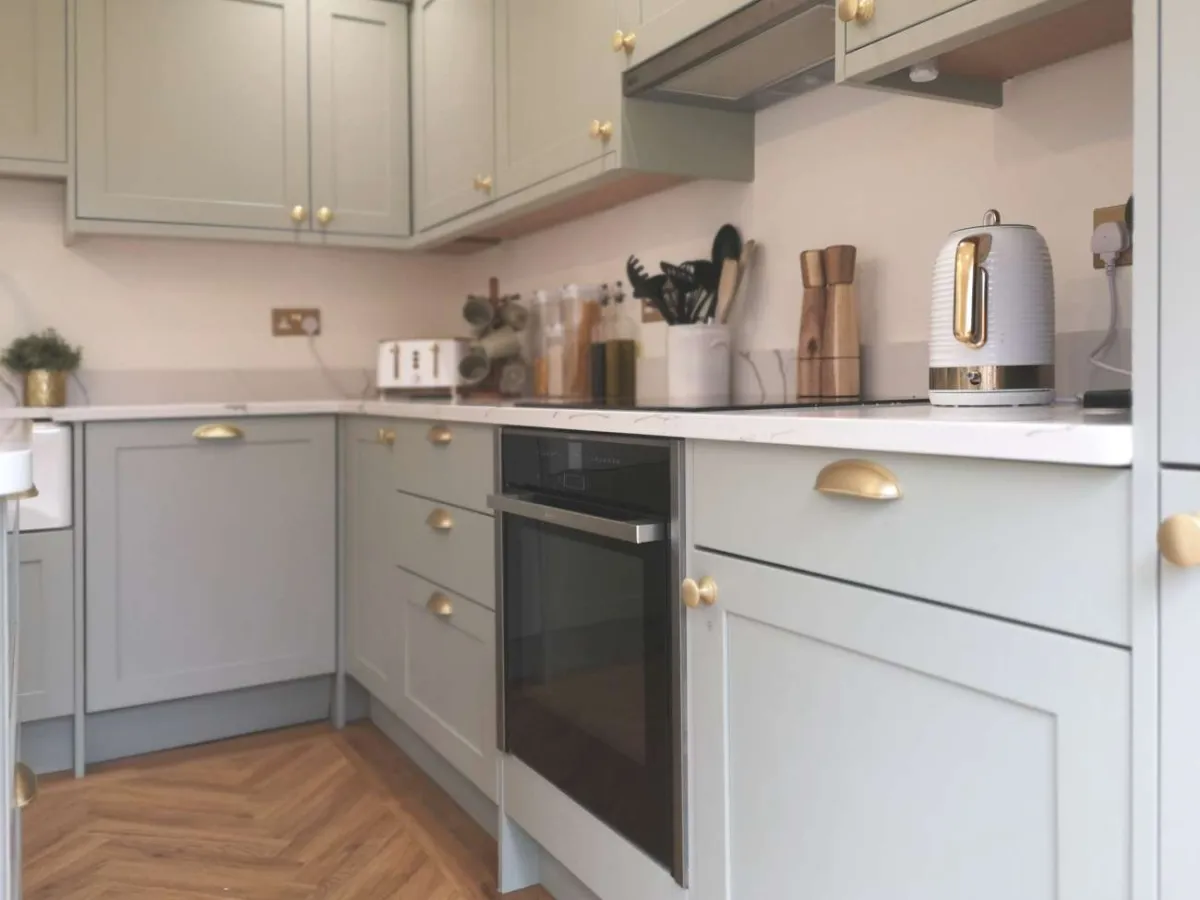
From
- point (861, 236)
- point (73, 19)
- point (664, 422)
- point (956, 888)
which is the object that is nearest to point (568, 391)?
point (861, 236)

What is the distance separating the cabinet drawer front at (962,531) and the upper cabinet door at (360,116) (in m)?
2.07

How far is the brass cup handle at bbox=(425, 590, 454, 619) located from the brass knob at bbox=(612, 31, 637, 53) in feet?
3.78

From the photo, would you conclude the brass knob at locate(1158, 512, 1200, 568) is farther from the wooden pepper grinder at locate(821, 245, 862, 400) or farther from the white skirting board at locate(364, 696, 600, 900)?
the white skirting board at locate(364, 696, 600, 900)

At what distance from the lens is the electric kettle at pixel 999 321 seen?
4.06 feet

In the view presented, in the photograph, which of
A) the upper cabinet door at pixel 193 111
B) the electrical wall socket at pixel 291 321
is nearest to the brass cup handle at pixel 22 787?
the upper cabinet door at pixel 193 111

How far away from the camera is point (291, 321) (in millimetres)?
3270

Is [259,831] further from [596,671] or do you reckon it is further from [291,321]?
[291,321]

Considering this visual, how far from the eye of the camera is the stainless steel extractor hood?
159cm

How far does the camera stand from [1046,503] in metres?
0.88

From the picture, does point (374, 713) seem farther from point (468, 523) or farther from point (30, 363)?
point (30, 363)

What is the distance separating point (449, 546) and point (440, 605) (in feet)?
0.44

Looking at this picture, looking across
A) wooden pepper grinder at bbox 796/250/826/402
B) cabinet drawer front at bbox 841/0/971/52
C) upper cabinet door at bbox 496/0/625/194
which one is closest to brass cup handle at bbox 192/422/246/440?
upper cabinet door at bbox 496/0/625/194

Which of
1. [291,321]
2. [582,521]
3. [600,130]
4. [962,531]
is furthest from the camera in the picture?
[291,321]

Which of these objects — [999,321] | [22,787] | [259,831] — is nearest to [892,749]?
[999,321]
